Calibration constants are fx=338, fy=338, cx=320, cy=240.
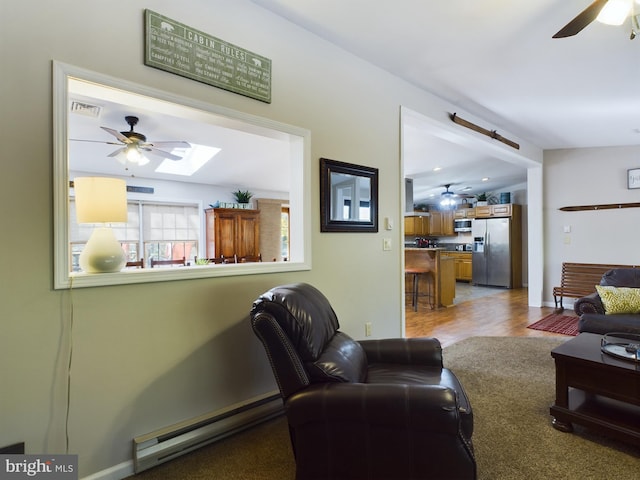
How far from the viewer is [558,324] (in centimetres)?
449

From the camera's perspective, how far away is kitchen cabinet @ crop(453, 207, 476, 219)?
8.73m

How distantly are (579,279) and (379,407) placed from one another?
5.43m

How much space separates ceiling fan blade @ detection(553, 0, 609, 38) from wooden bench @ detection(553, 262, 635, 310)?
14.9ft

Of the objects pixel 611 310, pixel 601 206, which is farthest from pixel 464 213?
pixel 611 310

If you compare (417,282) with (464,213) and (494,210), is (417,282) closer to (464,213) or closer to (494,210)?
(494,210)

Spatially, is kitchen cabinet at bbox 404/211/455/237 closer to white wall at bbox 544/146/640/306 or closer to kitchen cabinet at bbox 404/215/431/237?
kitchen cabinet at bbox 404/215/431/237

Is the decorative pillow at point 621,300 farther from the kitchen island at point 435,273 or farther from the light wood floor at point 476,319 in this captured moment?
the kitchen island at point 435,273

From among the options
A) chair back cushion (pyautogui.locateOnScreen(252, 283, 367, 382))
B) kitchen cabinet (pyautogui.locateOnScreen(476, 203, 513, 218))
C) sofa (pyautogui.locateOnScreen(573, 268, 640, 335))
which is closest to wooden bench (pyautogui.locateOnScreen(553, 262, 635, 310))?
sofa (pyautogui.locateOnScreen(573, 268, 640, 335))

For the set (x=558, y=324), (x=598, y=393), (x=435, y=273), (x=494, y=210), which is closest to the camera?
(x=598, y=393)

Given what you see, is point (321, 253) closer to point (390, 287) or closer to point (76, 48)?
point (390, 287)

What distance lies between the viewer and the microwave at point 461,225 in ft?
30.0

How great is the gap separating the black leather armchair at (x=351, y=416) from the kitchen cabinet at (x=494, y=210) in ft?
24.6

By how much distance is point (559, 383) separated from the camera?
2082 millimetres

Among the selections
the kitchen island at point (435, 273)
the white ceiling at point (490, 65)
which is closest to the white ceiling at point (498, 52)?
the white ceiling at point (490, 65)
